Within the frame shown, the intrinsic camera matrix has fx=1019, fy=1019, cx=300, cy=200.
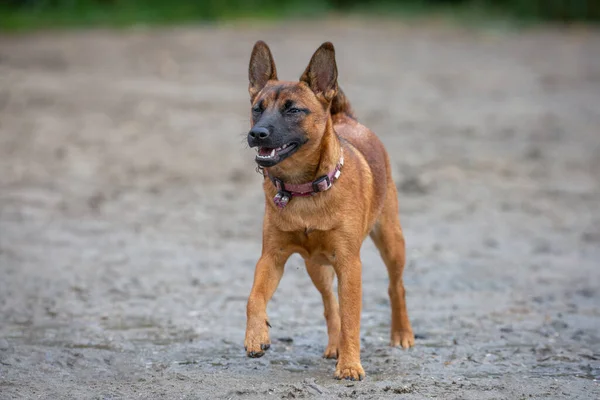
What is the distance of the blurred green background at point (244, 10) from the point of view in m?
21.2

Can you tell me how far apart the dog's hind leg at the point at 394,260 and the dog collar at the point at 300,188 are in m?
0.98

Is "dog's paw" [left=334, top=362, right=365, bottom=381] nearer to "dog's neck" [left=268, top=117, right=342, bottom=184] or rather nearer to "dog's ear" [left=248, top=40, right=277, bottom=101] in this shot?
"dog's neck" [left=268, top=117, right=342, bottom=184]

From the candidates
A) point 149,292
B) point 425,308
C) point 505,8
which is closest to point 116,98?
point 149,292

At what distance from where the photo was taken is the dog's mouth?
5.13m

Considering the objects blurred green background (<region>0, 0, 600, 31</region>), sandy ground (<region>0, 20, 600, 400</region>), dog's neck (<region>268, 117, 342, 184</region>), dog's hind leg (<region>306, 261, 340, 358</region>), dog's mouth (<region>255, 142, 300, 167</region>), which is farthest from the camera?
blurred green background (<region>0, 0, 600, 31</region>)

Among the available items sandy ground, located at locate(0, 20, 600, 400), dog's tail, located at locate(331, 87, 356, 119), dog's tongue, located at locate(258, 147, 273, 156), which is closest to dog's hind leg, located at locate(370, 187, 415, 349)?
sandy ground, located at locate(0, 20, 600, 400)

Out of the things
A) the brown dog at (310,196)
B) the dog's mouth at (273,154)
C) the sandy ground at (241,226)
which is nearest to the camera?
the dog's mouth at (273,154)

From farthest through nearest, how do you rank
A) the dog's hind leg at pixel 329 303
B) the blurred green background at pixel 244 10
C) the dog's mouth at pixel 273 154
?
the blurred green background at pixel 244 10
the dog's hind leg at pixel 329 303
the dog's mouth at pixel 273 154

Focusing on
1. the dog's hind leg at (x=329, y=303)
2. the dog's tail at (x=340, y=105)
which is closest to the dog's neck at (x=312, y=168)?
the dog's hind leg at (x=329, y=303)

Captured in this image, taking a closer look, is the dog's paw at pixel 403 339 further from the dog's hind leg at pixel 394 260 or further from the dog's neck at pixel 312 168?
the dog's neck at pixel 312 168

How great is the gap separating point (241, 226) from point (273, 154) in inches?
170

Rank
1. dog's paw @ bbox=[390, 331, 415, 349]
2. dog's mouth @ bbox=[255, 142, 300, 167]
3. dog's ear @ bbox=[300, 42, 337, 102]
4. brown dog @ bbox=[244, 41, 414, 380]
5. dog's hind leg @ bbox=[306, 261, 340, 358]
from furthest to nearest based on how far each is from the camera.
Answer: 1. dog's paw @ bbox=[390, 331, 415, 349]
2. dog's hind leg @ bbox=[306, 261, 340, 358]
3. dog's ear @ bbox=[300, 42, 337, 102]
4. brown dog @ bbox=[244, 41, 414, 380]
5. dog's mouth @ bbox=[255, 142, 300, 167]

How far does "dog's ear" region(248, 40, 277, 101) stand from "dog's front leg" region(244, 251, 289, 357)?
3.15 ft

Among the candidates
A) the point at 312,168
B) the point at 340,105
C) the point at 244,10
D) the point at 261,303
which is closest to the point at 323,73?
the point at 312,168
